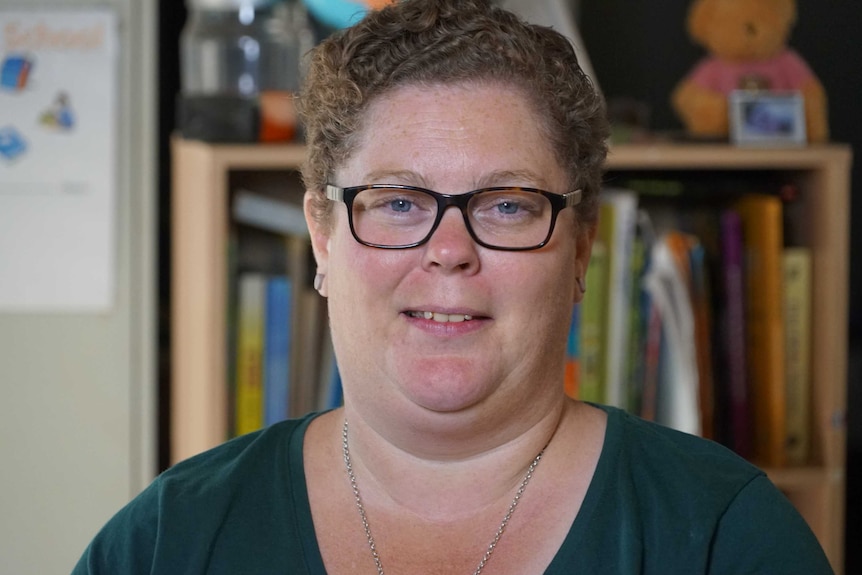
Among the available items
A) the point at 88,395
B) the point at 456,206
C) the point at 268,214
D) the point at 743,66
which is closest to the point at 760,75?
the point at 743,66

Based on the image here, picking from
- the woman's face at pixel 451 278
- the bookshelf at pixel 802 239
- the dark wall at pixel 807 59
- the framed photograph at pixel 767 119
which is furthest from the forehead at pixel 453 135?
the dark wall at pixel 807 59

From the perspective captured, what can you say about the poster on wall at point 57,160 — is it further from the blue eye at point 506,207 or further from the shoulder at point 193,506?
the blue eye at point 506,207

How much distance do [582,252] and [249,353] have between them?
2.67ft

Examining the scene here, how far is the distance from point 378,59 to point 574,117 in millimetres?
195

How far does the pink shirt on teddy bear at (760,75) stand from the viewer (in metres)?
1.93

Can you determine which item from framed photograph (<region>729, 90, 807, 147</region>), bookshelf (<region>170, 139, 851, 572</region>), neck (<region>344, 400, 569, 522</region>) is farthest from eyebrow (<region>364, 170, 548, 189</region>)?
framed photograph (<region>729, 90, 807, 147</region>)

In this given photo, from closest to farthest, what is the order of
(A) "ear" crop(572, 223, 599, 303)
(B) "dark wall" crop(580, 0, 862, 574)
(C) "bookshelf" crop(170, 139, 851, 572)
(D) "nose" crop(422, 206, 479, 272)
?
(D) "nose" crop(422, 206, 479, 272), (A) "ear" crop(572, 223, 599, 303), (C) "bookshelf" crop(170, 139, 851, 572), (B) "dark wall" crop(580, 0, 862, 574)

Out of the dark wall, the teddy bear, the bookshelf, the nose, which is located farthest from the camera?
the dark wall

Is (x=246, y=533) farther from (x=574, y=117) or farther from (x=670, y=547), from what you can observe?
(x=574, y=117)

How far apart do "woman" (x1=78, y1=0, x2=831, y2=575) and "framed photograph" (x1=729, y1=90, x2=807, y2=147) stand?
0.75 metres

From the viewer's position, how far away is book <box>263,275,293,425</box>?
6.14ft

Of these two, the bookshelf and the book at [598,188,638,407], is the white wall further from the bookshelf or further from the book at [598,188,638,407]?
the book at [598,188,638,407]

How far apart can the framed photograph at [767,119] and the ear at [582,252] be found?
29.0 inches

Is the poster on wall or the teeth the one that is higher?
the poster on wall
